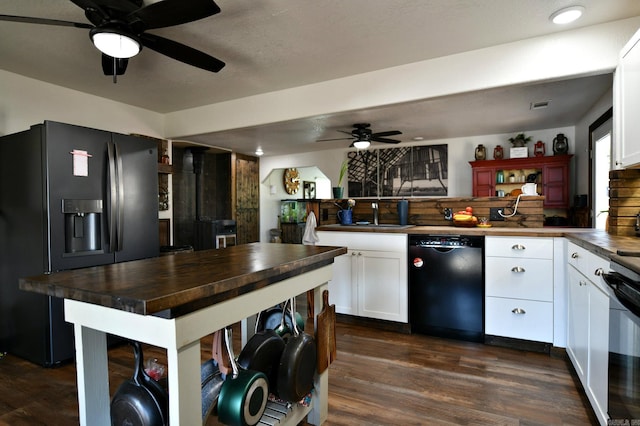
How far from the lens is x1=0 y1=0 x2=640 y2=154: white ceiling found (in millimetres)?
2125

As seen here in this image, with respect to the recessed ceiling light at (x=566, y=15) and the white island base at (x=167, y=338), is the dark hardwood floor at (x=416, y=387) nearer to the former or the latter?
the white island base at (x=167, y=338)

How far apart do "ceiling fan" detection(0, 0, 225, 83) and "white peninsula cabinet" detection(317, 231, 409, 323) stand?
2091mm

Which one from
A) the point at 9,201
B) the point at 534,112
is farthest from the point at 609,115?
the point at 9,201

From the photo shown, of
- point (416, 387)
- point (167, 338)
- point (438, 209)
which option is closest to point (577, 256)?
point (416, 387)

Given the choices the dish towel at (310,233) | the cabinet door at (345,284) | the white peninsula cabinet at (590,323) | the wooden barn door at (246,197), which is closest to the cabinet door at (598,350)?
the white peninsula cabinet at (590,323)

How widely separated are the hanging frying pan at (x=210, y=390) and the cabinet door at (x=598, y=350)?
1.69 metres

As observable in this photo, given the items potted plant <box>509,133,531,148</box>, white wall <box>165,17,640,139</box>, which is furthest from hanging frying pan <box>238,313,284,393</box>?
potted plant <box>509,133,531,148</box>

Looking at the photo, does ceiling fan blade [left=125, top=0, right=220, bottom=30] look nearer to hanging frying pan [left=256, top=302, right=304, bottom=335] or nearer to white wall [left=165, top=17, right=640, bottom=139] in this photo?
hanging frying pan [left=256, top=302, right=304, bottom=335]

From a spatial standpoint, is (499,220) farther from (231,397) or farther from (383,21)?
(231,397)

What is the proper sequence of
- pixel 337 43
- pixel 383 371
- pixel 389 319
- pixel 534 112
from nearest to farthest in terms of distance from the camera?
pixel 383 371
pixel 337 43
pixel 389 319
pixel 534 112

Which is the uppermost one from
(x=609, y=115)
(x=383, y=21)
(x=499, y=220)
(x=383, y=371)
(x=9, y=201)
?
(x=383, y=21)

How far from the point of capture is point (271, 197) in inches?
307

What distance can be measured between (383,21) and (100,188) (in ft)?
8.21

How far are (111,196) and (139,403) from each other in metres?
2.07
